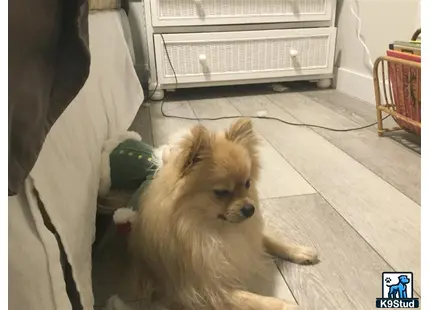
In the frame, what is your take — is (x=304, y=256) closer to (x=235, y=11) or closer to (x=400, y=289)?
(x=400, y=289)

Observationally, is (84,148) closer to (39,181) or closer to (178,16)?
(39,181)

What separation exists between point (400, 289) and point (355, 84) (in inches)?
79.0

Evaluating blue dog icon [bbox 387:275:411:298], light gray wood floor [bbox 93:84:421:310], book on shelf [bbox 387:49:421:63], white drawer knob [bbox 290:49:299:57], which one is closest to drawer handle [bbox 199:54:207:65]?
light gray wood floor [bbox 93:84:421:310]

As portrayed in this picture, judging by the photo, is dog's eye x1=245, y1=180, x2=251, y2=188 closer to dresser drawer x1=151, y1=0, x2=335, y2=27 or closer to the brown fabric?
the brown fabric

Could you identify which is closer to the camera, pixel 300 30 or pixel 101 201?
pixel 101 201

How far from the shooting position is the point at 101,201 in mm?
1391

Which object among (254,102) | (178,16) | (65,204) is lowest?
(254,102)

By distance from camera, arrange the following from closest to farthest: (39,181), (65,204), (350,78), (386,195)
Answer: (39,181)
(65,204)
(386,195)
(350,78)

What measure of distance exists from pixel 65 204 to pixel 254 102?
2.11 m

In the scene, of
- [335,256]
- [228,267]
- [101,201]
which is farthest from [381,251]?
[101,201]

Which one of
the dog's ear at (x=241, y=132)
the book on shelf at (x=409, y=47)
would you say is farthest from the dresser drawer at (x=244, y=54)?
the dog's ear at (x=241, y=132)

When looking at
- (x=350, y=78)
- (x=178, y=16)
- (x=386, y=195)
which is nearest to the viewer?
(x=386, y=195)

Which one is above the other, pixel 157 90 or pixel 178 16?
pixel 178 16

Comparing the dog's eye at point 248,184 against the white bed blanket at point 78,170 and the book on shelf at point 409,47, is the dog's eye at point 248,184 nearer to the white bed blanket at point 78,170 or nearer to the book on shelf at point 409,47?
the white bed blanket at point 78,170
